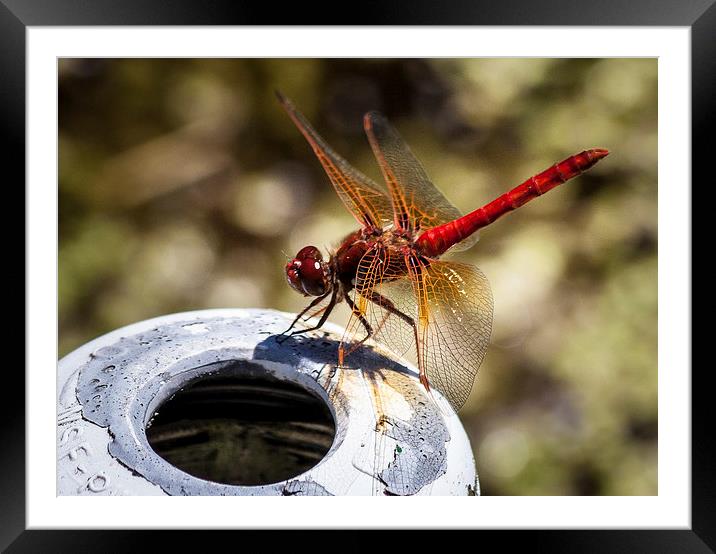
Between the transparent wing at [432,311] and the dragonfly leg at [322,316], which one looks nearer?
the dragonfly leg at [322,316]

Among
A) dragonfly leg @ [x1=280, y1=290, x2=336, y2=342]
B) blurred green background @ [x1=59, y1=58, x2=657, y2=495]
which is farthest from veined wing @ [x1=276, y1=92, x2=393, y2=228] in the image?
blurred green background @ [x1=59, y1=58, x2=657, y2=495]

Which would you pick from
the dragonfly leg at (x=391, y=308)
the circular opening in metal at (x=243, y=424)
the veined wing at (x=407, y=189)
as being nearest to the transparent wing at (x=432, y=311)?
the dragonfly leg at (x=391, y=308)

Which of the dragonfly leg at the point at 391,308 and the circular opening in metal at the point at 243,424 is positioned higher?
the dragonfly leg at the point at 391,308

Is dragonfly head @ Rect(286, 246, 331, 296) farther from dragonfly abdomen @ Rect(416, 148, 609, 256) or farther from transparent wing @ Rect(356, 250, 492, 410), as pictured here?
dragonfly abdomen @ Rect(416, 148, 609, 256)
